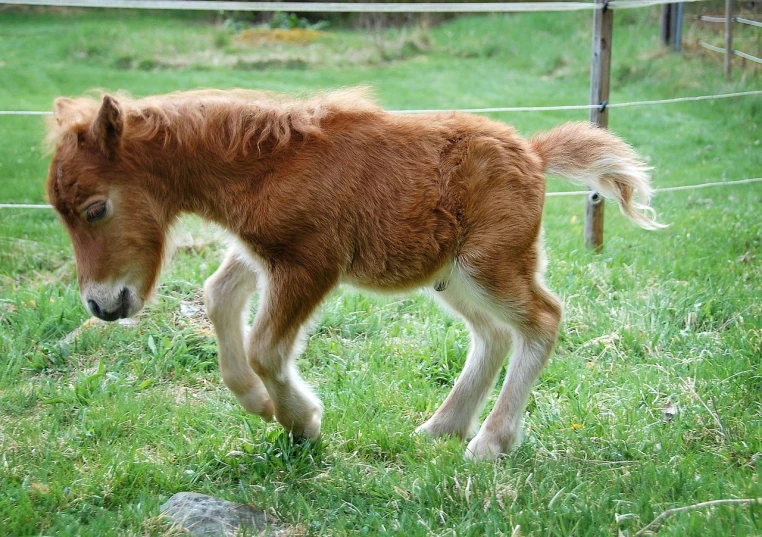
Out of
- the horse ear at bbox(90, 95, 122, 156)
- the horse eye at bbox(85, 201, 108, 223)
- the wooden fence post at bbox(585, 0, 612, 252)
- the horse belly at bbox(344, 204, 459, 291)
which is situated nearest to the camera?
the horse ear at bbox(90, 95, 122, 156)

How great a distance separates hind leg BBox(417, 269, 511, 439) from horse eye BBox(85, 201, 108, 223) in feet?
5.84

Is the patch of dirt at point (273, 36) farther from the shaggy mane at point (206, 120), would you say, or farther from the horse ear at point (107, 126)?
the horse ear at point (107, 126)

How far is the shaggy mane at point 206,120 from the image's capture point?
3.92m

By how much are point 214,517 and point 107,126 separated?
1.81 meters

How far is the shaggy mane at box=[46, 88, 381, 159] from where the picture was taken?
3.92 meters

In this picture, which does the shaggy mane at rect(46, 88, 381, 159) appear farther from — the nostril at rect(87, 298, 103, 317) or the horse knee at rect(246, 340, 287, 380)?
the horse knee at rect(246, 340, 287, 380)

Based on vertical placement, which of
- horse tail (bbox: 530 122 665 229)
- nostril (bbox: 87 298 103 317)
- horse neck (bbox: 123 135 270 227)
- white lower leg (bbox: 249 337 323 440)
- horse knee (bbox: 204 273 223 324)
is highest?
horse neck (bbox: 123 135 270 227)

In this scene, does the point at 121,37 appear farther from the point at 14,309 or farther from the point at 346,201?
the point at 346,201

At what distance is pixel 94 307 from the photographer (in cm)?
393

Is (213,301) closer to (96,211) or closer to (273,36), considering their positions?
(96,211)

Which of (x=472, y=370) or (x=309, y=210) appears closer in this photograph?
(x=309, y=210)

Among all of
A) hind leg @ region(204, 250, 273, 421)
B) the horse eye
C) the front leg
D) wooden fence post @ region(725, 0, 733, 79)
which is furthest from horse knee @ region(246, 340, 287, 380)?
wooden fence post @ region(725, 0, 733, 79)

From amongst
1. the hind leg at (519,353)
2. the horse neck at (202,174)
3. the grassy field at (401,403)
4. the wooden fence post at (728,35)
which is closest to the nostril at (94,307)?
the horse neck at (202,174)

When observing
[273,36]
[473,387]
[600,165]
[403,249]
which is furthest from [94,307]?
[273,36]
